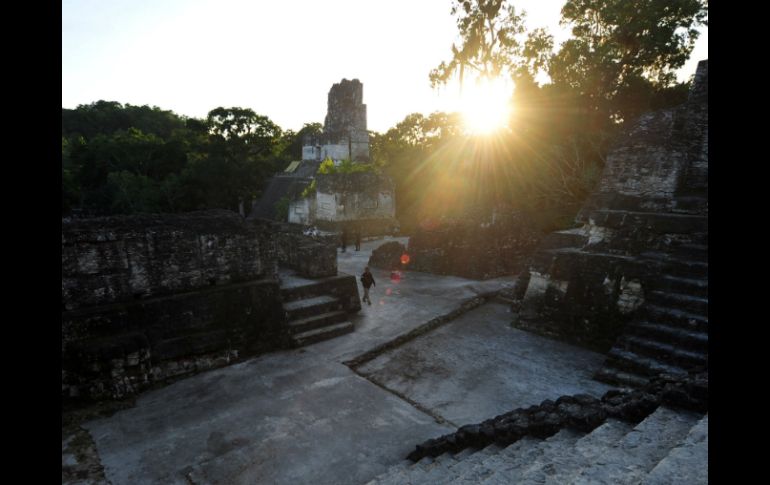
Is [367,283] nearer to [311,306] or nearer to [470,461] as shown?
[311,306]

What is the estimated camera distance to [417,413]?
211 inches

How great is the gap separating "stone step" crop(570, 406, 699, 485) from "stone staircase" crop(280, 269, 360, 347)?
5402 millimetres

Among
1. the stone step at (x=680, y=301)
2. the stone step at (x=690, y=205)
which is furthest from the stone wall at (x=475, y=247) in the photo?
the stone step at (x=680, y=301)

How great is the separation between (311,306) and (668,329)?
5918mm

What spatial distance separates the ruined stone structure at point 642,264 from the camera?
20.1 feet

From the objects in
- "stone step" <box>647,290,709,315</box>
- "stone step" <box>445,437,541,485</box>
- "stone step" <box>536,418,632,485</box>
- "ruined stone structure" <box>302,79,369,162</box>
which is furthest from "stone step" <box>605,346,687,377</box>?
"ruined stone structure" <box>302,79,369,162</box>

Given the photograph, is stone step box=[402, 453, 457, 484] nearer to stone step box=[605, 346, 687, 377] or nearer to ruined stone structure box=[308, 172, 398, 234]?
stone step box=[605, 346, 687, 377]

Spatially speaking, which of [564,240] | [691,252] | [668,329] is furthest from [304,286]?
[691,252]

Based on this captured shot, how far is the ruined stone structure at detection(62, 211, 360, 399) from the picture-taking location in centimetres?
586
